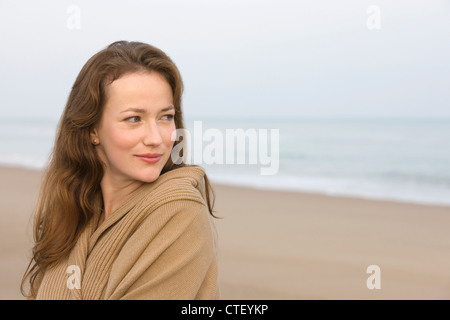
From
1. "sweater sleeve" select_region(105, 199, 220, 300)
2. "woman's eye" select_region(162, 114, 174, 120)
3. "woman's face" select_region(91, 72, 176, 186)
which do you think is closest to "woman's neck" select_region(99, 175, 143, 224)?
"woman's face" select_region(91, 72, 176, 186)

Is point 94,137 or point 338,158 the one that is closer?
point 94,137

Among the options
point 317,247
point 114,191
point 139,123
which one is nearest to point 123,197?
point 114,191

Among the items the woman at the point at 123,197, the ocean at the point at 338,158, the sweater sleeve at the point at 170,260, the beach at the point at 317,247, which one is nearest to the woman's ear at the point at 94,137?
the woman at the point at 123,197

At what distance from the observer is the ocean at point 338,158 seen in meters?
11.7

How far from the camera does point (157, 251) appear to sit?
170cm

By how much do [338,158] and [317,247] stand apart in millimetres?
11096

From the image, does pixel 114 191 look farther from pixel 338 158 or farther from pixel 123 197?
pixel 338 158

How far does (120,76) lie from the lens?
201 centimetres

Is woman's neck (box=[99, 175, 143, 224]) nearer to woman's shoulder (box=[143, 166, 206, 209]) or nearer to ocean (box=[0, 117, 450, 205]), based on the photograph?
woman's shoulder (box=[143, 166, 206, 209])

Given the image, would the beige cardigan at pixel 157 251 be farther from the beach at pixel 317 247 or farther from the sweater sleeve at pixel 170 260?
the beach at pixel 317 247

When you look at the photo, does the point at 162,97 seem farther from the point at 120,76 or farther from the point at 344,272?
the point at 344,272
